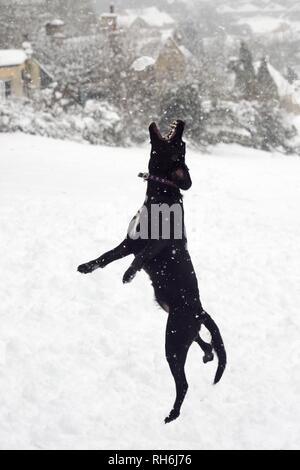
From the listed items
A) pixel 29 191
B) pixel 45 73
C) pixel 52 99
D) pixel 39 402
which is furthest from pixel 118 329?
pixel 45 73

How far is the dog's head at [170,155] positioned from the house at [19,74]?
92.4 ft

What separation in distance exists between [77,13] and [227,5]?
123 feet

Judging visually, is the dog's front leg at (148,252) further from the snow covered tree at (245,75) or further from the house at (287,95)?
the house at (287,95)

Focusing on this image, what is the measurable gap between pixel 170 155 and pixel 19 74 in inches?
1222

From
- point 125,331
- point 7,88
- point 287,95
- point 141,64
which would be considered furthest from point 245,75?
point 125,331

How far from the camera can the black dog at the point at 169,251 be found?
429cm

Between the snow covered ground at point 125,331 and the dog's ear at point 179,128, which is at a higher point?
the dog's ear at point 179,128

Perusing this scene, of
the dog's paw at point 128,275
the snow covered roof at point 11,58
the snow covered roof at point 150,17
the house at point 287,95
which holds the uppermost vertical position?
the dog's paw at point 128,275

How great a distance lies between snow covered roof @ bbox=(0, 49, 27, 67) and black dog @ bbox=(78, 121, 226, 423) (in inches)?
1159

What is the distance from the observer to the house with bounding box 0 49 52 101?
31.9m

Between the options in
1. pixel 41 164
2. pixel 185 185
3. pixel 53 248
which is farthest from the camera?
pixel 41 164

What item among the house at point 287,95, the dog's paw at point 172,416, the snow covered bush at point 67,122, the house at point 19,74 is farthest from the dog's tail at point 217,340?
the house at point 287,95

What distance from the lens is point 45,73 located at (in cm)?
3447

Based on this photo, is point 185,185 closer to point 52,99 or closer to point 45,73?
point 52,99
